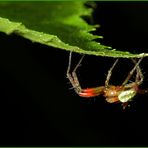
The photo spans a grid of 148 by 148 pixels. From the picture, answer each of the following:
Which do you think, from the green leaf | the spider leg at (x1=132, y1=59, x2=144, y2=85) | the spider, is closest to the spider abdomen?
the spider

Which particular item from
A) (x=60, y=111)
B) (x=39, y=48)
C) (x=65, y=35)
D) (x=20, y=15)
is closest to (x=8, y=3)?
(x=20, y=15)

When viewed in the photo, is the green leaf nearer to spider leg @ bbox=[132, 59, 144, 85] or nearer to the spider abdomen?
spider leg @ bbox=[132, 59, 144, 85]

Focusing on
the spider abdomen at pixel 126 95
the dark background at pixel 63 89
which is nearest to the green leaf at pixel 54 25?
the dark background at pixel 63 89

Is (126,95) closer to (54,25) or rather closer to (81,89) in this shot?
(81,89)

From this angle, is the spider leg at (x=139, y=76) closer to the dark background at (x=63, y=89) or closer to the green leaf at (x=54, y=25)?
the dark background at (x=63, y=89)

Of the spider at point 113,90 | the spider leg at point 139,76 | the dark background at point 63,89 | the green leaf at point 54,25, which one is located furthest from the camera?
the dark background at point 63,89

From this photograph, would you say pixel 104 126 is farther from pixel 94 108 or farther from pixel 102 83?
pixel 102 83
